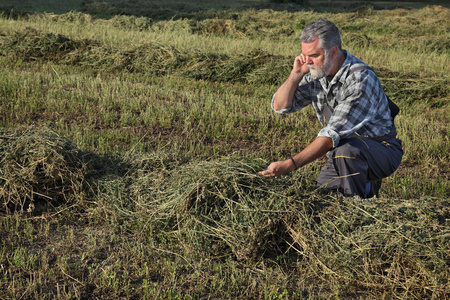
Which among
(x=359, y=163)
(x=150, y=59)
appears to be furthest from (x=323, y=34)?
(x=150, y=59)

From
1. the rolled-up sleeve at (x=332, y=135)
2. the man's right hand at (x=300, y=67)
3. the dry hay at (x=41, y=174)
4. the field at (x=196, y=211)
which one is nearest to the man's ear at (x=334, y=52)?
the man's right hand at (x=300, y=67)

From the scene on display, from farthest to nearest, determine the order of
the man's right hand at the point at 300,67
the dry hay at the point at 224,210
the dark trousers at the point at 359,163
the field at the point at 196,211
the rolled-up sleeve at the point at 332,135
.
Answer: the man's right hand at the point at 300,67, the dark trousers at the point at 359,163, the rolled-up sleeve at the point at 332,135, the dry hay at the point at 224,210, the field at the point at 196,211

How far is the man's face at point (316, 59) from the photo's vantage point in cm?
375

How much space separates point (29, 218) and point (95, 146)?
2.04 metres

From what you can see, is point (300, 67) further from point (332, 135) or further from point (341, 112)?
point (332, 135)

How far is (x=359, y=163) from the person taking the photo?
3.82m

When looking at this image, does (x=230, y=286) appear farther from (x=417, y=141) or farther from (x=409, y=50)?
(x=409, y=50)

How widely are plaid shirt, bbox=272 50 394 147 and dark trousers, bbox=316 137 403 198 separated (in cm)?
12

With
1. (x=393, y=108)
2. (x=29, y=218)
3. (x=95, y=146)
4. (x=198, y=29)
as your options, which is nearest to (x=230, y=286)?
(x=29, y=218)

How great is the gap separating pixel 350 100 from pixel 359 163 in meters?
0.52

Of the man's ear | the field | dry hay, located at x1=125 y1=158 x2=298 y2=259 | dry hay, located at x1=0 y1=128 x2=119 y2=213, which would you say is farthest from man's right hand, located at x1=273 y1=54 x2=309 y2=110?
dry hay, located at x1=0 y1=128 x2=119 y2=213

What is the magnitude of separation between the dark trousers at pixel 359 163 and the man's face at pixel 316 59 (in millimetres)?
591

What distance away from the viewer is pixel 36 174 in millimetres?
4172

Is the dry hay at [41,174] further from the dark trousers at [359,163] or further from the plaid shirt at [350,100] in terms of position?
the dark trousers at [359,163]
